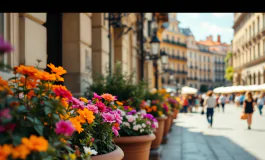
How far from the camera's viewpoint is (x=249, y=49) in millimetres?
56781

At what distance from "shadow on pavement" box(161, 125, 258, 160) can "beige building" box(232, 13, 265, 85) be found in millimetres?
38816

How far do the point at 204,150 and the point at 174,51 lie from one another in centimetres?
7897

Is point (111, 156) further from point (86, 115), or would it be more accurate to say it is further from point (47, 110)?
point (47, 110)

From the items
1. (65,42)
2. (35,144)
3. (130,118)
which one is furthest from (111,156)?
(65,42)

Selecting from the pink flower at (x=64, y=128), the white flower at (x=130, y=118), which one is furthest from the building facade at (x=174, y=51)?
the pink flower at (x=64, y=128)

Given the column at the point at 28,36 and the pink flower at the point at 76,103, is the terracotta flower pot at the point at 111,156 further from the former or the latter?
the column at the point at 28,36

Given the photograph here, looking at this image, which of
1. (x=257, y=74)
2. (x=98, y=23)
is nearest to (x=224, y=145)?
(x=98, y=23)

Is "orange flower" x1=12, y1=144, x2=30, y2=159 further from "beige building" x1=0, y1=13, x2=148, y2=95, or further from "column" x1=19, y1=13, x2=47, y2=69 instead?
"column" x1=19, y1=13, x2=47, y2=69

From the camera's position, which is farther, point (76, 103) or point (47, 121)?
point (76, 103)

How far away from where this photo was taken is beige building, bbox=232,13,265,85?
1925 inches

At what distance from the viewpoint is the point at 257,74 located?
51.5 m

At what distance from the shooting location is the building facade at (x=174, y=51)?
81.8m

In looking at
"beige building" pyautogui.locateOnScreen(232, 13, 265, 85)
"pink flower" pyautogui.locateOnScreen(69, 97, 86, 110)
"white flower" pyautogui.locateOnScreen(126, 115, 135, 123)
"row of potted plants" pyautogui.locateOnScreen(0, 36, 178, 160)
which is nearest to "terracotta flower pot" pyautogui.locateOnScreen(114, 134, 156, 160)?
"row of potted plants" pyautogui.locateOnScreen(0, 36, 178, 160)

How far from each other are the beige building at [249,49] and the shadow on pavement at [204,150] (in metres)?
38.8
